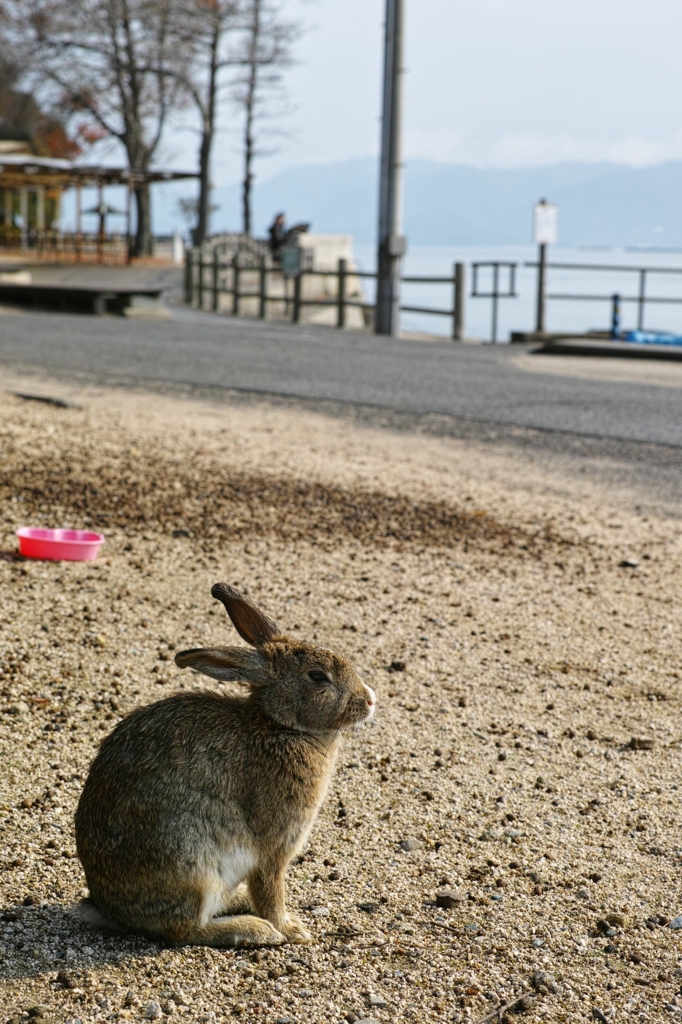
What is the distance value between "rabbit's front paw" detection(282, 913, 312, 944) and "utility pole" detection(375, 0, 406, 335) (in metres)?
18.7

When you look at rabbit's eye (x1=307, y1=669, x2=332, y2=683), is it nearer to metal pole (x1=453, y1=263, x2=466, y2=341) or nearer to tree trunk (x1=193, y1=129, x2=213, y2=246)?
metal pole (x1=453, y1=263, x2=466, y2=341)

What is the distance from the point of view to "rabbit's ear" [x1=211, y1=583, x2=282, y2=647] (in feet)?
9.21

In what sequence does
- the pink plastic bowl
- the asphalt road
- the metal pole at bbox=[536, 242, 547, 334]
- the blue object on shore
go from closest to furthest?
the pink plastic bowl
the asphalt road
the blue object on shore
the metal pole at bbox=[536, 242, 547, 334]

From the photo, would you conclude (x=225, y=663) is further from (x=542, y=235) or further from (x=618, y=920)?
(x=542, y=235)

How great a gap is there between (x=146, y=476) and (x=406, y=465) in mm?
1923

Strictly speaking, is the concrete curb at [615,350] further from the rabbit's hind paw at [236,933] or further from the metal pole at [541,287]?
the rabbit's hind paw at [236,933]

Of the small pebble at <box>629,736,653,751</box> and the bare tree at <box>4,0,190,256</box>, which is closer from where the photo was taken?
the small pebble at <box>629,736,653,751</box>

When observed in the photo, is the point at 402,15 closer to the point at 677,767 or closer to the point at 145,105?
the point at 677,767

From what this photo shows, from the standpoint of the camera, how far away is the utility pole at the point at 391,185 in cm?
2009

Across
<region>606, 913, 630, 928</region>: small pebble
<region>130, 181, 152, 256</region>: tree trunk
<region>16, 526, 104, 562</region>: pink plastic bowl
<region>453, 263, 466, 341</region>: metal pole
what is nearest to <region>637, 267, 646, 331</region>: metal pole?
<region>453, 263, 466, 341</region>: metal pole

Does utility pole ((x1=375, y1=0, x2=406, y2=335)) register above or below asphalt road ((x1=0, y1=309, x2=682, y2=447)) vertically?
above

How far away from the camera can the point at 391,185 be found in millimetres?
20359

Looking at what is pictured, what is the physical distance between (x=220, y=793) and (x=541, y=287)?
1947 cm

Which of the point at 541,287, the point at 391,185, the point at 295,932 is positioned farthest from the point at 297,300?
the point at 295,932
